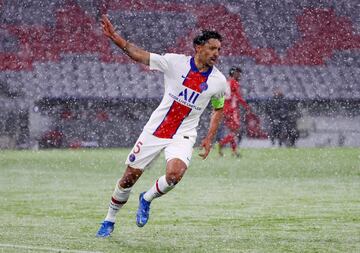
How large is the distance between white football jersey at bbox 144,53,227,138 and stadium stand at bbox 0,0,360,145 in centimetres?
2514

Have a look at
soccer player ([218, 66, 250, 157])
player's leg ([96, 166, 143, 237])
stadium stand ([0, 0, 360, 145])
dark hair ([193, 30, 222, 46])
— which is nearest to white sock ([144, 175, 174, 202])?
player's leg ([96, 166, 143, 237])

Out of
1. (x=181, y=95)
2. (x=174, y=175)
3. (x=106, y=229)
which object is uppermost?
(x=181, y=95)

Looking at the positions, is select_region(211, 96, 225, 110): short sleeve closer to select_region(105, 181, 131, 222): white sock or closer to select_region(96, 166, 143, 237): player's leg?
select_region(96, 166, 143, 237): player's leg

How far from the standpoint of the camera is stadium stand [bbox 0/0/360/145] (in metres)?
34.4

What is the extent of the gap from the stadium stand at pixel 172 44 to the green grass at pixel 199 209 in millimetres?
14911

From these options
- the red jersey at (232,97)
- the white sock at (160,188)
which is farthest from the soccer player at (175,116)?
the red jersey at (232,97)

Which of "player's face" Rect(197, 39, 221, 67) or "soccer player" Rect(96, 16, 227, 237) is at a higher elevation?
"player's face" Rect(197, 39, 221, 67)

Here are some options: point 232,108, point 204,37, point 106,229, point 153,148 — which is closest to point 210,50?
point 204,37

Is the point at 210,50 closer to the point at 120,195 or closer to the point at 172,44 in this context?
the point at 120,195

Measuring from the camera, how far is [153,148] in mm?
8164

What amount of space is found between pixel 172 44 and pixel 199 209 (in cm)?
2654

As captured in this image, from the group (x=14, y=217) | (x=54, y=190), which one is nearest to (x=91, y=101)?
(x=54, y=190)

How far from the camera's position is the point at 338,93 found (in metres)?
35.4

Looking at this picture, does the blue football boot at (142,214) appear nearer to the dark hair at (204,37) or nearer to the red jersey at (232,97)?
the dark hair at (204,37)
